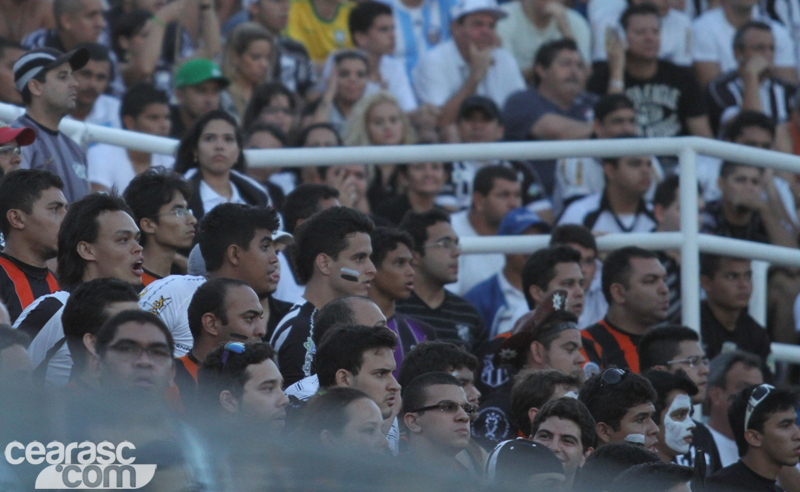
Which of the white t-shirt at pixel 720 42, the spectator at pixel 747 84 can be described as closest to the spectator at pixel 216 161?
the spectator at pixel 747 84

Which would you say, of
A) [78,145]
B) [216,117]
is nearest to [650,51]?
[216,117]

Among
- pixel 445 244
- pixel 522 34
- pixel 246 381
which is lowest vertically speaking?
pixel 246 381

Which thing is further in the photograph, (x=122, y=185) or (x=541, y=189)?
(x=541, y=189)

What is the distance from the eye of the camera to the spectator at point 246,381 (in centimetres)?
447

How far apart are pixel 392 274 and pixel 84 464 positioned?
413 centimetres

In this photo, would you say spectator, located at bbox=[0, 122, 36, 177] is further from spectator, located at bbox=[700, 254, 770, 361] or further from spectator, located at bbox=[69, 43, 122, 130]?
spectator, located at bbox=[700, 254, 770, 361]

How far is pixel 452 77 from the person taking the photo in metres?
10.6

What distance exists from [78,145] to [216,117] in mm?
785

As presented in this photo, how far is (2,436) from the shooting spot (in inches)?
94.3

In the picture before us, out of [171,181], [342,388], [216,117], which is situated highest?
[216,117]

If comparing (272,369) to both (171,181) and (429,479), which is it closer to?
(171,181)

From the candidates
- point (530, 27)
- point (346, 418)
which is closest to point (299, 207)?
point (346, 418)

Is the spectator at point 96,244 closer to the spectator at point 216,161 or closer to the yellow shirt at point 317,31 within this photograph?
the spectator at point 216,161

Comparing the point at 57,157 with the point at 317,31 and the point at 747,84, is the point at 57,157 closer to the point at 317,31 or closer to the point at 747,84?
the point at 317,31
